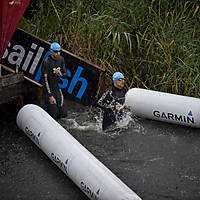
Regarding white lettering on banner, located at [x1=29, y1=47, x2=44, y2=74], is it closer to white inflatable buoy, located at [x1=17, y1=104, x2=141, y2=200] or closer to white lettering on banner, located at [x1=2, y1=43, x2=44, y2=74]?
white lettering on banner, located at [x1=2, y1=43, x2=44, y2=74]

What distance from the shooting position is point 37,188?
5449 millimetres

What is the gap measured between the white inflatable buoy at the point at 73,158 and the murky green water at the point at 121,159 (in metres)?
0.27

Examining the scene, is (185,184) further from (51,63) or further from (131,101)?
(51,63)

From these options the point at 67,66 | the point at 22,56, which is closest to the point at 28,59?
the point at 22,56

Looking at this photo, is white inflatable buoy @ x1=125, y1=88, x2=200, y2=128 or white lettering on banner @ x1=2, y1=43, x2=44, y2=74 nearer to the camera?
white inflatable buoy @ x1=125, y1=88, x2=200, y2=128

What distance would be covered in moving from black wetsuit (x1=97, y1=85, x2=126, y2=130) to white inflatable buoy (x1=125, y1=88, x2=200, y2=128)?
2.09 ft

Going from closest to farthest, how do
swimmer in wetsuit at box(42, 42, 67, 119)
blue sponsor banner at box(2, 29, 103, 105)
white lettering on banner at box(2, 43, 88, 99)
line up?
swimmer in wetsuit at box(42, 42, 67, 119) → blue sponsor banner at box(2, 29, 103, 105) → white lettering on banner at box(2, 43, 88, 99)

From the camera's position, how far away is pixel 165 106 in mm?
7223

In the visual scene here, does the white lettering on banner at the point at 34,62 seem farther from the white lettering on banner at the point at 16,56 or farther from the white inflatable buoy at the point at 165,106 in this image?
the white inflatable buoy at the point at 165,106

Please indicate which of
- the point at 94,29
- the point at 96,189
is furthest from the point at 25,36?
the point at 96,189

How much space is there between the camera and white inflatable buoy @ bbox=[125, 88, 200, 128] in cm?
701

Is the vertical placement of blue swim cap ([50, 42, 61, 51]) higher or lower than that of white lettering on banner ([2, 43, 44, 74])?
higher

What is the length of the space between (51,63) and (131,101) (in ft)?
6.19

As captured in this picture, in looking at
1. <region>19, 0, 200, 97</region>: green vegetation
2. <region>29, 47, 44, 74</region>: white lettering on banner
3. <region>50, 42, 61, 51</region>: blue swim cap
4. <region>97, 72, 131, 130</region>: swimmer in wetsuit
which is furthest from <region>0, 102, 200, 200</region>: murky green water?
<region>29, 47, 44, 74</region>: white lettering on banner
